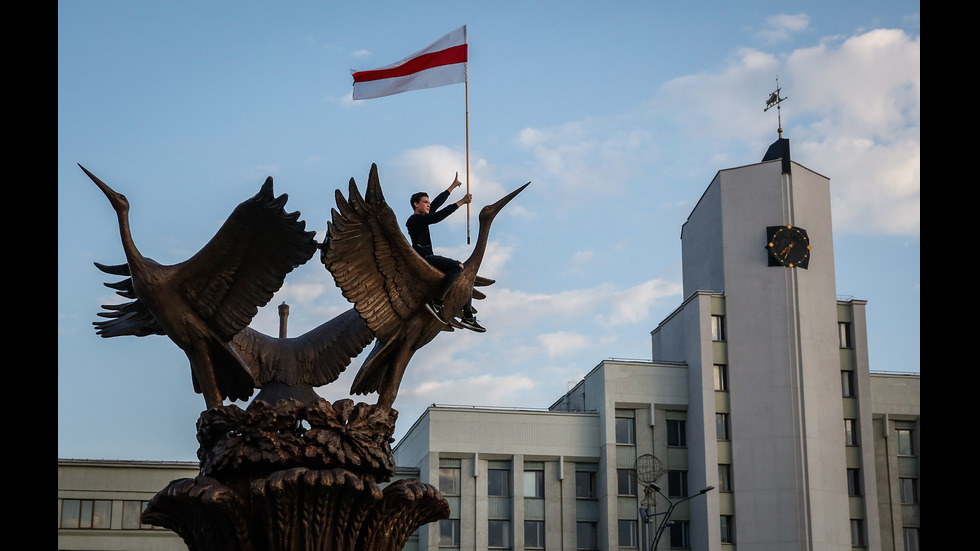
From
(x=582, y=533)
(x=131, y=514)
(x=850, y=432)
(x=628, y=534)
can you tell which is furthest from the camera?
(x=850, y=432)

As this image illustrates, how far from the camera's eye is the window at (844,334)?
2250 inches

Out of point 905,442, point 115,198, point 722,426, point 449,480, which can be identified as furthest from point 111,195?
point 905,442

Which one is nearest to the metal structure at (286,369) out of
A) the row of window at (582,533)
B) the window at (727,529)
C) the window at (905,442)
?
the row of window at (582,533)

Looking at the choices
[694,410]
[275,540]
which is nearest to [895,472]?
[694,410]

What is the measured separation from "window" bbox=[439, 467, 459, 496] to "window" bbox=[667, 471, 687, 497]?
10.4m

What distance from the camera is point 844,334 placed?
188 feet

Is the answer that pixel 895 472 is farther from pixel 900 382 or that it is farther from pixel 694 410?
pixel 694 410

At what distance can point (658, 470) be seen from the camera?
151ft

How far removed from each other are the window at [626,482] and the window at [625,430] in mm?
1420

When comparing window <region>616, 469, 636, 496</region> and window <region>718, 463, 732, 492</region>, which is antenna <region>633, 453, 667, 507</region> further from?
window <region>718, 463, 732, 492</region>

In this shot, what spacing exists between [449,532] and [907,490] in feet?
76.4

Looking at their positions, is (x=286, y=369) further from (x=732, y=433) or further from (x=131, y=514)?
(x=732, y=433)
